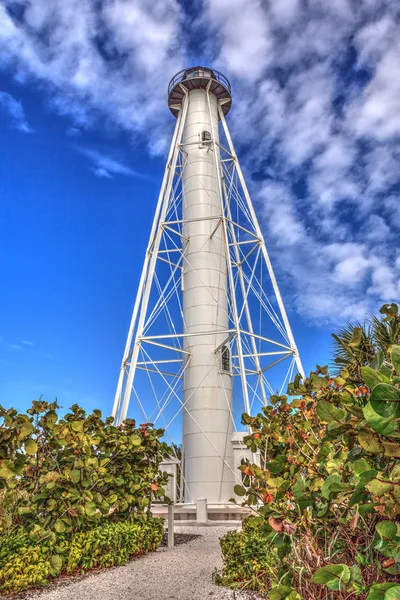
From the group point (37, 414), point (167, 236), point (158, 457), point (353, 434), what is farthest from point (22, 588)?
point (167, 236)

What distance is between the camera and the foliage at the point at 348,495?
1792 millimetres

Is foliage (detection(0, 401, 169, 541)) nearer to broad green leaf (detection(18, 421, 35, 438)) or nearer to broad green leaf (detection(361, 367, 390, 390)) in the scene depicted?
broad green leaf (detection(18, 421, 35, 438))

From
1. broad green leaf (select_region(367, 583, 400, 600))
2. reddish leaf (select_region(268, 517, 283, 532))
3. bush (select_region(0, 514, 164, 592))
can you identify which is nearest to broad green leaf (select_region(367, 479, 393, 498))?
broad green leaf (select_region(367, 583, 400, 600))

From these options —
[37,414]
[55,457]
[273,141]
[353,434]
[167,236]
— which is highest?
[273,141]

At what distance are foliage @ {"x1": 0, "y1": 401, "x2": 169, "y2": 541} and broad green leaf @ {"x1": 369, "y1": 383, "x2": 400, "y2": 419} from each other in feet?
16.2

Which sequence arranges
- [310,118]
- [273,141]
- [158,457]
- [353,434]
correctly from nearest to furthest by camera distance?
[353,434] < [158,457] < [310,118] < [273,141]

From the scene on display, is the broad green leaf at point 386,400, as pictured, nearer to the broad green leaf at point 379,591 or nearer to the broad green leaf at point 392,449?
the broad green leaf at point 392,449

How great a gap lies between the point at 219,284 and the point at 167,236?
2.65 m

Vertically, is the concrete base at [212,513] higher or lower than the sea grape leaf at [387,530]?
higher

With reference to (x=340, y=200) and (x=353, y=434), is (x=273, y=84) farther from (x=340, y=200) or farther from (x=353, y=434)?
(x=353, y=434)

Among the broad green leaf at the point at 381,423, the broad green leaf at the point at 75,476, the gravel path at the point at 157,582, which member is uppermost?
the broad green leaf at the point at 75,476

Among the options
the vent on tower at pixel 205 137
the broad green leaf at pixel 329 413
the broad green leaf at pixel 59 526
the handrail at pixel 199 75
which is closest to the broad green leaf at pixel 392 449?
the broad green leaf at pixel 329 413

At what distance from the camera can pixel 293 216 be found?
14969mm

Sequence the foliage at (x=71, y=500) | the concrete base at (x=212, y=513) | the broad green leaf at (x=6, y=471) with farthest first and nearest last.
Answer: the concrete base at (x=212, y=513), the foliage at (x=71, y=500), the broad green leaf at (x=6, y=471)
